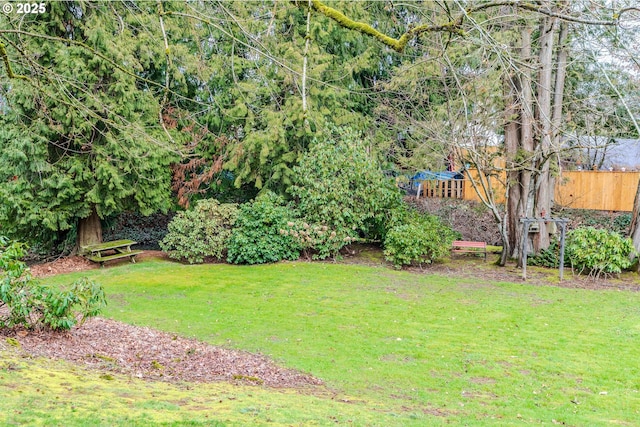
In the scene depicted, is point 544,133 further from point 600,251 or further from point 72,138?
point 72,138

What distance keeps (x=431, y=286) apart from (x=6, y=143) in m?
10.5

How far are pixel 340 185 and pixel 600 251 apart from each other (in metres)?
6.36

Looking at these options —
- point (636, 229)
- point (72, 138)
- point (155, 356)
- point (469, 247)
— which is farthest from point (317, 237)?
point (155, 356)

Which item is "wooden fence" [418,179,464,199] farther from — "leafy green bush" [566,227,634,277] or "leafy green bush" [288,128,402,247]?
"leafy green bush" [566,227,634,277]

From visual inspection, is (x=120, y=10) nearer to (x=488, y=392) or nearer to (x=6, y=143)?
(x=6, y=143)

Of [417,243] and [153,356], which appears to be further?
[417,243]

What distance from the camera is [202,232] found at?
560 inches

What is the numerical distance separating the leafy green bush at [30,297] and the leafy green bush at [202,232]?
7337 millimetres

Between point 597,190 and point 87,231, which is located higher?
point 597,190

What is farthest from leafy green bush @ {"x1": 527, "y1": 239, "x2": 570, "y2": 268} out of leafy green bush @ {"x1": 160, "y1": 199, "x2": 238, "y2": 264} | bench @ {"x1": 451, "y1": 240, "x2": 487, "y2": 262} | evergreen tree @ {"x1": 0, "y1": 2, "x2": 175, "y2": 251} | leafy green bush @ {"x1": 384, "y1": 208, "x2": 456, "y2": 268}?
evergreen tree @ {"x1": 0, "y1": 2, "x2": 175, "y2": 251}

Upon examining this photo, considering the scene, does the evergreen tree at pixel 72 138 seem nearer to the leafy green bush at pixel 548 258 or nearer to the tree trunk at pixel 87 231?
the tree trunk at pixel 87 231

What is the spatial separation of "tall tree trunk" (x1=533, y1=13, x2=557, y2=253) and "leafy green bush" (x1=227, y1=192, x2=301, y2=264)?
6.23 m

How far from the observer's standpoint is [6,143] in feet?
42.1

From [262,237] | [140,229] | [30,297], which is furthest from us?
[140,229]
